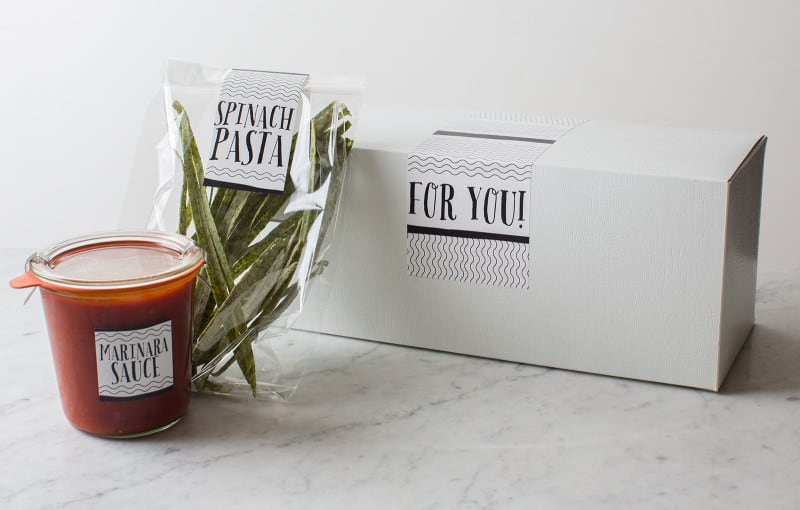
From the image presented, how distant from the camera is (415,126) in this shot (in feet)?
3.08

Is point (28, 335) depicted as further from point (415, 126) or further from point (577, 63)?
point (577, 63)

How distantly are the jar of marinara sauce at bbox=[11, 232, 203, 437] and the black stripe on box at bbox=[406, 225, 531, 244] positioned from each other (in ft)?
0.63

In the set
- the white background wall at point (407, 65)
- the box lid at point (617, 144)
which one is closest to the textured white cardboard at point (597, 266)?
the box lid at point (617, 144)

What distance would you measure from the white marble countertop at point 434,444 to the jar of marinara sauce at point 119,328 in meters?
0.03

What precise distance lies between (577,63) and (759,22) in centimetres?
21

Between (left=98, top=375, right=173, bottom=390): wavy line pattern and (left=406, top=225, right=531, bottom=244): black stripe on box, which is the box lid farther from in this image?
(left=98, top=375, right=173, bottom=390): wavy line pattern

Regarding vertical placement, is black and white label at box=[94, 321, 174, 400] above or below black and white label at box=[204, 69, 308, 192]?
below

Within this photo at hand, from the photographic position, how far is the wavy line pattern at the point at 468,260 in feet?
2.75

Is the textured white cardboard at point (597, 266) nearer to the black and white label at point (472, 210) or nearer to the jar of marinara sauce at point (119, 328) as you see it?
the black and white label at point (472, 210)

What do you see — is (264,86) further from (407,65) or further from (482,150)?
(407,65)

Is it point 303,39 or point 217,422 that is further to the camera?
point 303,39

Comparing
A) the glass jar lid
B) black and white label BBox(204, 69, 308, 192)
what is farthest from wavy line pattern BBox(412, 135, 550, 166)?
the glass jar lid

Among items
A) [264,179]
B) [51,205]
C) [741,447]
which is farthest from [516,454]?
[51,205]

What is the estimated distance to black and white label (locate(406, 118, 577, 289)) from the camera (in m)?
0.83
